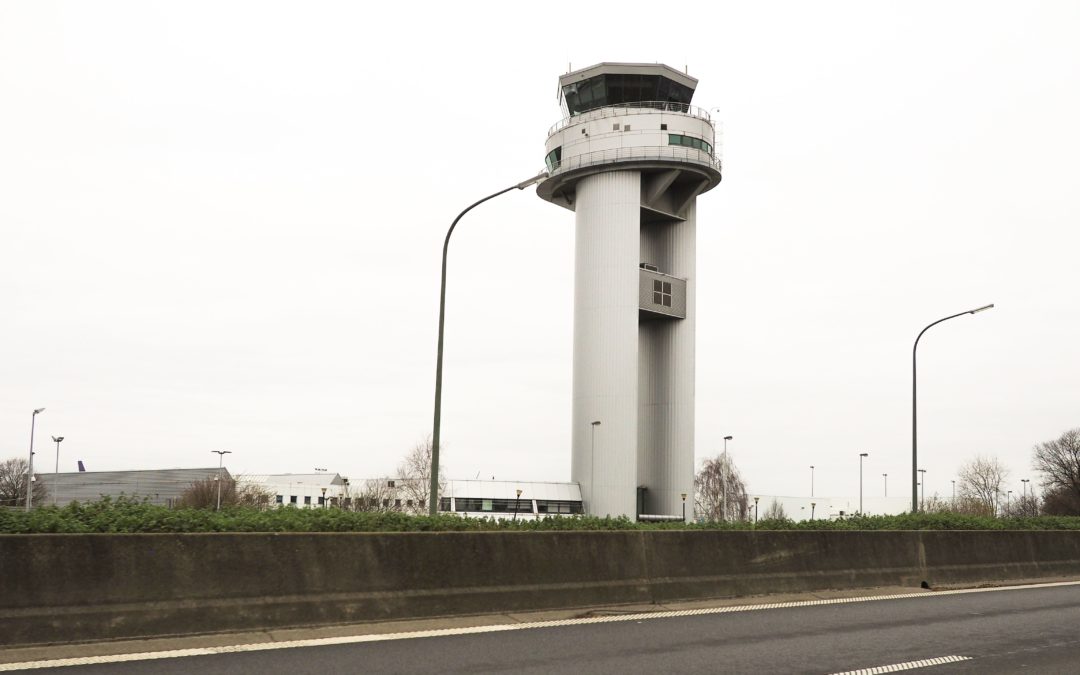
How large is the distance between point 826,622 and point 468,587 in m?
5.43

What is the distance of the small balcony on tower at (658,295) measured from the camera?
69000mm

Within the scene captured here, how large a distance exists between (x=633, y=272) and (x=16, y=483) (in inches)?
3830

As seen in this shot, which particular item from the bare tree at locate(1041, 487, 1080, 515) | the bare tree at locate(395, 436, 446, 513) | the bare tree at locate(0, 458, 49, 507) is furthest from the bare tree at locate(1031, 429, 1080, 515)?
the bare tree at locate(0, 458, 49, 507)

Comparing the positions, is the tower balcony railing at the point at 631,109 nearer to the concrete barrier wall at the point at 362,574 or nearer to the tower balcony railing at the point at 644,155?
Result: the tower balcony railing at the point at 644,155

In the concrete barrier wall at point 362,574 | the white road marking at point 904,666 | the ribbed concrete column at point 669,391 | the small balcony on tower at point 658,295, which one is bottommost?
the white road marking at point 904,666

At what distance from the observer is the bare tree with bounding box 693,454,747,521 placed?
397 feet

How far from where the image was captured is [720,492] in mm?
122875

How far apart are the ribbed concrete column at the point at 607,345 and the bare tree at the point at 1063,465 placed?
3831 inches

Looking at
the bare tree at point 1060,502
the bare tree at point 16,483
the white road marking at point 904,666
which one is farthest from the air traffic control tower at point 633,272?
the bare tree at point 1060,502

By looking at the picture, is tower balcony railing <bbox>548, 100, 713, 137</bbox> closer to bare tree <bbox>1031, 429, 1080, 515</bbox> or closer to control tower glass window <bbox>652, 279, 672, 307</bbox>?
control tower glass window <bbox>652, 279, 672, 307</bbox>

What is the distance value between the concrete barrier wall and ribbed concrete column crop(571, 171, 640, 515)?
1813 inches

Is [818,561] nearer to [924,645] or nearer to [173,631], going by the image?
[924,645]

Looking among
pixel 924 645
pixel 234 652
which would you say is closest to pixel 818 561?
pixel 924 645

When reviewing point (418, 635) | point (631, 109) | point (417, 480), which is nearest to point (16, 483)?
point (417, 480)
